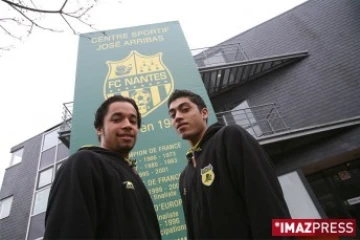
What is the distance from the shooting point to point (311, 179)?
920 centimetres

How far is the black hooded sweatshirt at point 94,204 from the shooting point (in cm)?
162

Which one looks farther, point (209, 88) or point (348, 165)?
point (209, 88)

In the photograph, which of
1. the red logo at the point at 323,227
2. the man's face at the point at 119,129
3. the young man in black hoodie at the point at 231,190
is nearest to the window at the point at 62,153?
the man's face at the point at 119,129

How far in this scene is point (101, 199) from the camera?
187cm

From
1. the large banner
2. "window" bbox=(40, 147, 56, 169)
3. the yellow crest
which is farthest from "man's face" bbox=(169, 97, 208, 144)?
"window" bbox=(40, 147, 56, 169)

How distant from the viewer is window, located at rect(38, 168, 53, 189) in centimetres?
1572

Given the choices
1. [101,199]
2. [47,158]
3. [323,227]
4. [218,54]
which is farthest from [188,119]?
[47,158]

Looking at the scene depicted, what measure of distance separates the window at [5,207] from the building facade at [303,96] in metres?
9.75

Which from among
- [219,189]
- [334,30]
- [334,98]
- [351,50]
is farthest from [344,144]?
[219,189]

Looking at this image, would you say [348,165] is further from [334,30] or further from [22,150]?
[22,150]

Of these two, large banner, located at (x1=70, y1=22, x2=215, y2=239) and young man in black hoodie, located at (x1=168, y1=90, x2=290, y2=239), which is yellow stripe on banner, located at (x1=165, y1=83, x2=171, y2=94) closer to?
large banner, located at (x1=70, y1=22, x2=215, y2=239)

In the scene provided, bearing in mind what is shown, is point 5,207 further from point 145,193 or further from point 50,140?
point 145,193

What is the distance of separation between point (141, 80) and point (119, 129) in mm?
5500

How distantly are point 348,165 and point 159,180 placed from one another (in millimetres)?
7098
